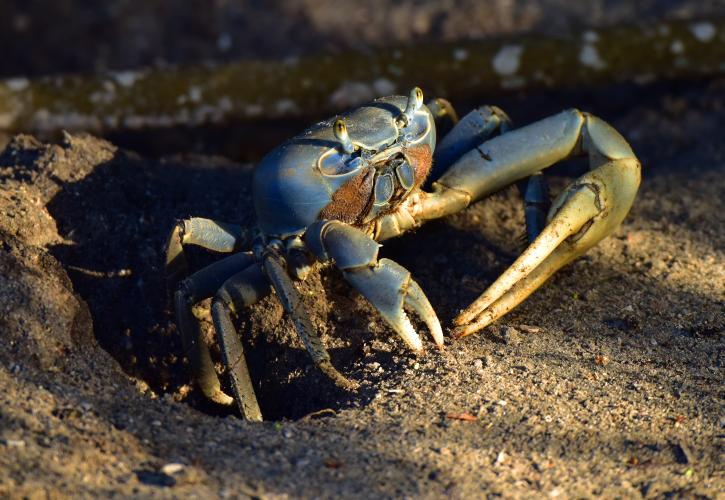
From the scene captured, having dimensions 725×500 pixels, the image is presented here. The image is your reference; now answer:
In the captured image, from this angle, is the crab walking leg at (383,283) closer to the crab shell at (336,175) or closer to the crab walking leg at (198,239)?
the crab shell at (336,175)

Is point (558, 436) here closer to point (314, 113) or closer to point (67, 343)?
point (67, 343)

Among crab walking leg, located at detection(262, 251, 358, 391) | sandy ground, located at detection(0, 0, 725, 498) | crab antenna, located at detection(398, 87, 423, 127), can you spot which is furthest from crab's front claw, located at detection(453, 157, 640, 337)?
crab antenna, located at detection(398, 87, 423, 127)

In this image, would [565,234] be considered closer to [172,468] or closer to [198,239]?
[198,239]

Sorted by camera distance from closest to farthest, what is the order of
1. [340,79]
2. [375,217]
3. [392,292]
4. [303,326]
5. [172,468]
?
[172,468], [392,292], [303,326], [375,217], [340,79]

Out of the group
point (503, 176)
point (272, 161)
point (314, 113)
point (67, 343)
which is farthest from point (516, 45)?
point (67, 343)

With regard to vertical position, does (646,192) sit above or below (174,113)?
below

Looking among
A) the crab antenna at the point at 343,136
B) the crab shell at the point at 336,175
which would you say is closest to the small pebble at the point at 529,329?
the crab shell at the point at 336,175

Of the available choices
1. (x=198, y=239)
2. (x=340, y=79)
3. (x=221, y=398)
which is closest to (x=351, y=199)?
(x=198, y=239)
